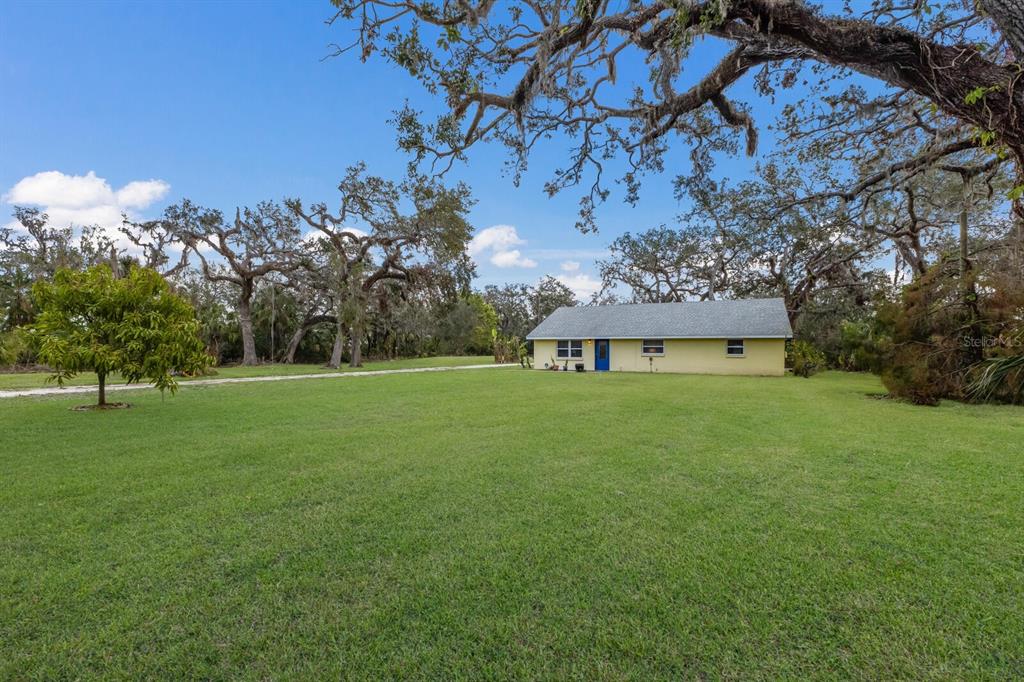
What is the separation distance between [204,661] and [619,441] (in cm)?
523

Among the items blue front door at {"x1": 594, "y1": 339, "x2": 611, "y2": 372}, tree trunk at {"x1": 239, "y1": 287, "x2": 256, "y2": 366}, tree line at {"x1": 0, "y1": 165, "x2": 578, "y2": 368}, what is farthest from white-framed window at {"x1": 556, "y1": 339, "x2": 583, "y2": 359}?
tree trunk at {"x1": 239, "y1": 287, "x2": 256, "y2": 366}

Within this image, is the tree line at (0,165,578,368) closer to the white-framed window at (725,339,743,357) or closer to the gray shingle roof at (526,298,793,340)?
the gray shingle roof at (526,298,793,340)

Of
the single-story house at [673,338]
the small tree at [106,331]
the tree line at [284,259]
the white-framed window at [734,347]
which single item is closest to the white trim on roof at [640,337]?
the single-story house at [673,338]

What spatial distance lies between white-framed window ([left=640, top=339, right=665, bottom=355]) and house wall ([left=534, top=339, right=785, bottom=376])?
191 mm

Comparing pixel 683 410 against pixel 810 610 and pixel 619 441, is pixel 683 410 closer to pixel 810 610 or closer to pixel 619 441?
pixel 619 441

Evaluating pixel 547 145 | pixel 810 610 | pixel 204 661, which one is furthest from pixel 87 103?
→ pixel 810 610

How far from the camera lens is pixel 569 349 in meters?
22.8

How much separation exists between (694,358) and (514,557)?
1923cm

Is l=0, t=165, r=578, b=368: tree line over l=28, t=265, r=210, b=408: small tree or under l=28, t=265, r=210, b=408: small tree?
over

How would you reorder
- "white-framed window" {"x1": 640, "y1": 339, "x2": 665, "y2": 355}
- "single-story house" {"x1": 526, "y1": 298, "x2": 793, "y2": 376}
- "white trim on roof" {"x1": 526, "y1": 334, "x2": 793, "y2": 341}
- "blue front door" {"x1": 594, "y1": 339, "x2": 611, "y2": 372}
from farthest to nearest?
1. "blue front door" {"x1": 594, "y1": 339, "x2": 611, "y2": 372}
2. "white-framed window" {"x1": 640, "y1": 339, "x2": 665, "y2": 355}
3. "single-story house" {"x1": 526, "y1": 298, "x2": 793, "y2": 376}
4. "white trim on roof" {"x1": 526, "y1": 334, "x2": 793, "y2": 341}

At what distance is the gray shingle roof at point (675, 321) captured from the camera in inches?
756

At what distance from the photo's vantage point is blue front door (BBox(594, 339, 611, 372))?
2181 cm

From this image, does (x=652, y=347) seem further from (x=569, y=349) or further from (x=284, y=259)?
(x=284, y=259)

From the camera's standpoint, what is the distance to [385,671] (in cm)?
195
